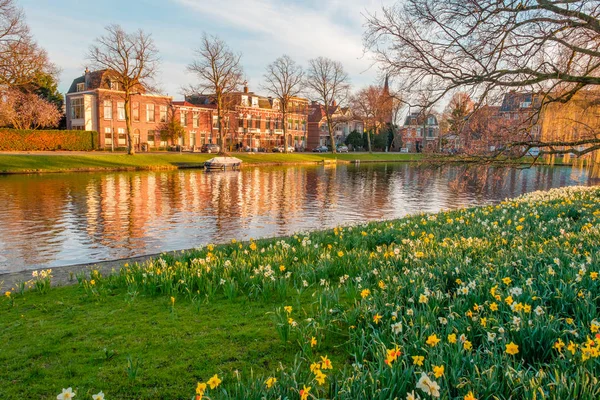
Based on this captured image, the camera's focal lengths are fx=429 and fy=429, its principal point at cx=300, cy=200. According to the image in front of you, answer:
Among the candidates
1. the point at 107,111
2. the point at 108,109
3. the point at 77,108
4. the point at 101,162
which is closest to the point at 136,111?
the point at 108,109

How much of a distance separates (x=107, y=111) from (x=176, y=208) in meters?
43.0

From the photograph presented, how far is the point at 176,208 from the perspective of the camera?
18656 millimetres

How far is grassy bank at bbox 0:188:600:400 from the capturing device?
285 cm

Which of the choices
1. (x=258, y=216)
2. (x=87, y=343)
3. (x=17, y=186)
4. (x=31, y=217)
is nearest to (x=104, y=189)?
(x=17, y=186)

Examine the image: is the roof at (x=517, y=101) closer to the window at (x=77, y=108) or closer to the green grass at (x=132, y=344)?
the green grass at (x=132, y=344)

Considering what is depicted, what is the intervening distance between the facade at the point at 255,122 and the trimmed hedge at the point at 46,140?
22049 mm

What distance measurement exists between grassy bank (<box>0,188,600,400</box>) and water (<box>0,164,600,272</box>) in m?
5.32

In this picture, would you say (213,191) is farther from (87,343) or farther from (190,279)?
(87,343)

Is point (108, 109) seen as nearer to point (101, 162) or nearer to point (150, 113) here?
point (150, 113)

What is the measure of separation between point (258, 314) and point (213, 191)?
20.6 metres

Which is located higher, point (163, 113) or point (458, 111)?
point (163, 113)

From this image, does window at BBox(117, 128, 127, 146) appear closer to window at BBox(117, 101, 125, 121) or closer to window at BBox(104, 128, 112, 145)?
window at BBox(104, 128, 112, 145)

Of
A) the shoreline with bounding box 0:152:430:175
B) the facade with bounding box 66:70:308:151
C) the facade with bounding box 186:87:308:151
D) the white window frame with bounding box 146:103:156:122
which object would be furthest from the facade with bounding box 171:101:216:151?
the shoreline with bounding box 0:152:430:175

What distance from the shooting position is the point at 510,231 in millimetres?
7684
